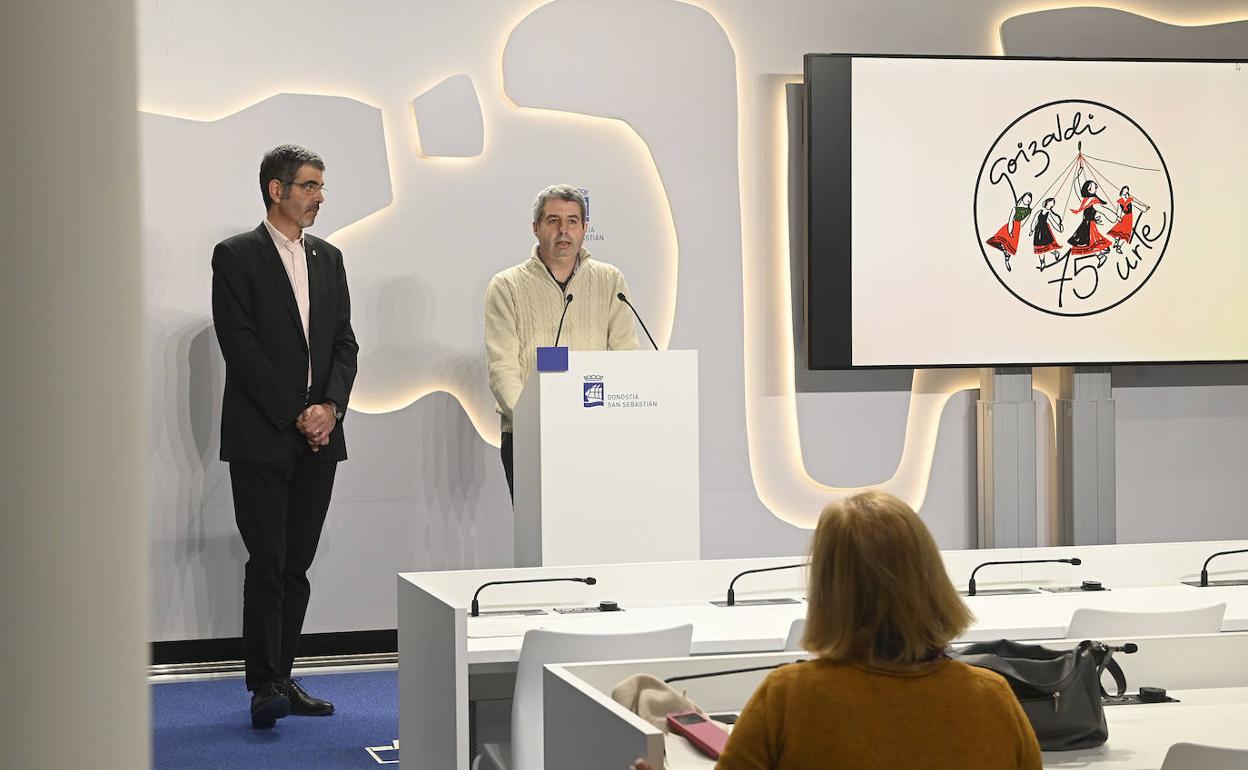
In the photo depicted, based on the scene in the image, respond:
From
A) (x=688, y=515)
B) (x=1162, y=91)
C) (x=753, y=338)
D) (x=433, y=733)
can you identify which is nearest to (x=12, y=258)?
(x=433, y=733)

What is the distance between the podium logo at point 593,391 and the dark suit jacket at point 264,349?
1.24 m

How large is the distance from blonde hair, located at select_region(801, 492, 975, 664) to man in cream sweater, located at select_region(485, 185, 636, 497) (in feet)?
11.9

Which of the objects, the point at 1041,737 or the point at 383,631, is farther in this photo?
the point at 383,631

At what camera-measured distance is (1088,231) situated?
6992 millimetres

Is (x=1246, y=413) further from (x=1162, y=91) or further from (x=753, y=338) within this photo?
(x=753, y=338)

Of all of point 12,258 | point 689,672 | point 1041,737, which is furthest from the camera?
point 689,672

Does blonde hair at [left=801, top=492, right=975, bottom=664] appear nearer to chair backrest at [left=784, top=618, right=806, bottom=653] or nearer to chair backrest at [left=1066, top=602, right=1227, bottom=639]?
chair backrest at [left=784, top=618, right=806, bottom=653]

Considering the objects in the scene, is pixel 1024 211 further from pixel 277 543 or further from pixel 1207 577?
pixel 277 543

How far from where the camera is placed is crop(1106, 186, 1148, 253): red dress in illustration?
7.00m

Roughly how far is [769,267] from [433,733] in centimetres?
396

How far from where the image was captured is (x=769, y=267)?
6.90 metres

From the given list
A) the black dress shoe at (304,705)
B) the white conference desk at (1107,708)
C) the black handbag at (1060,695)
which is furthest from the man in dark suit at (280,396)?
the black handbag at (1060,695)

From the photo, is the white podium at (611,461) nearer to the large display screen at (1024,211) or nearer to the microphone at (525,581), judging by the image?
the microphone at (525,581)

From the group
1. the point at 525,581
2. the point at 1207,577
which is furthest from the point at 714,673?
the point at 1207,577
